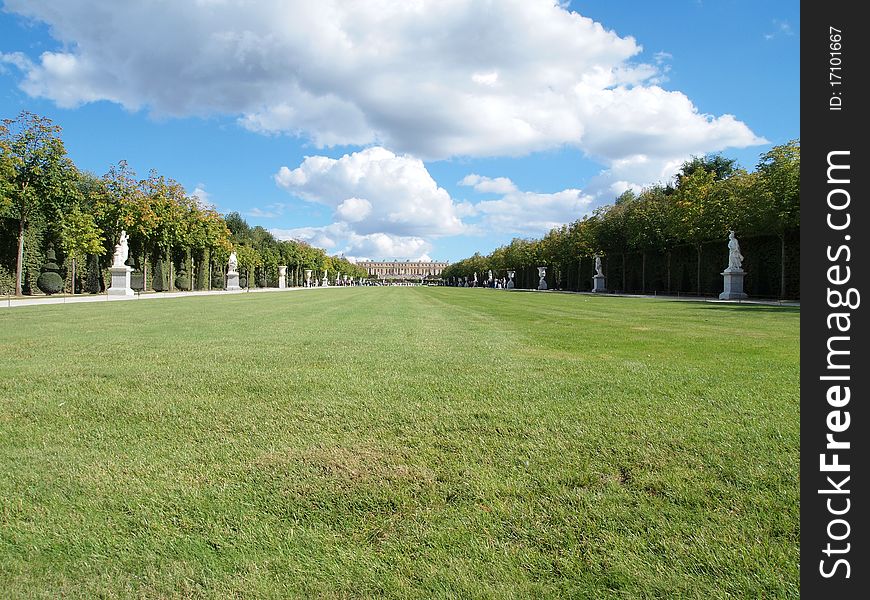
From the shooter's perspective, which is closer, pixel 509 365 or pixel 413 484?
pixel 413 484

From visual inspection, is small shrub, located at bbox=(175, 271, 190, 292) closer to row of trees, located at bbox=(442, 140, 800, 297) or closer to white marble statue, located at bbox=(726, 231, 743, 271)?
row of trees, located at bbox=(442, 140, 800, 297)

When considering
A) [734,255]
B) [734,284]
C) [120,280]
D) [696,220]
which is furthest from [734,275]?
[120,280]

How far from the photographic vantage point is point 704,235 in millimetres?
34000

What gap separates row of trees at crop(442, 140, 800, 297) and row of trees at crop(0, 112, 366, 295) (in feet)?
117

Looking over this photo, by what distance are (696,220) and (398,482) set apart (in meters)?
36.3

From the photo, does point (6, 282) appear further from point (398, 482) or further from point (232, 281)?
point (398, 482)

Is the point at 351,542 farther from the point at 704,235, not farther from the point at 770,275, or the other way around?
the point at 704,235

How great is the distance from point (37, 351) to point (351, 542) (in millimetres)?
7428

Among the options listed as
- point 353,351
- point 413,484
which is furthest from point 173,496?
point 353,351

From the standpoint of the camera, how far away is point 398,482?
303cm

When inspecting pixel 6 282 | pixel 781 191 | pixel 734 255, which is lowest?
pixel 6 282

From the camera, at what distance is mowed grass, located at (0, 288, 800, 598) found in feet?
7.16
